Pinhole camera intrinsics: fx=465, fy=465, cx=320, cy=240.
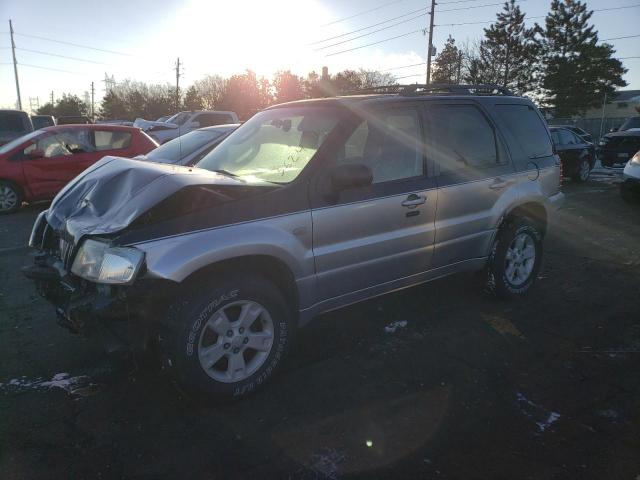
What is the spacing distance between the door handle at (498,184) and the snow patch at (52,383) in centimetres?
368

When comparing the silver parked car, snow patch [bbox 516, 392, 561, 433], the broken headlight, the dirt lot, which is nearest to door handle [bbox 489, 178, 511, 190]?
the dirt lot

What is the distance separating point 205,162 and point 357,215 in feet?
4.87

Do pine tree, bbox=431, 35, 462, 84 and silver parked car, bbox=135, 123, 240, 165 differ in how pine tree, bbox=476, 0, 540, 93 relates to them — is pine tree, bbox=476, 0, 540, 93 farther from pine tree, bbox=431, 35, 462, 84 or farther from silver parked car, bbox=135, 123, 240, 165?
silver parked car, bbox=135, 123, 240, 165

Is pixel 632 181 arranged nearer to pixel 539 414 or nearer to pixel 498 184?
pixel 498 184

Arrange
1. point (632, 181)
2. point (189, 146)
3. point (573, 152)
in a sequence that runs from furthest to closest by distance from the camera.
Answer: point (573, 152) → point (632, 181) → point (189, 146)

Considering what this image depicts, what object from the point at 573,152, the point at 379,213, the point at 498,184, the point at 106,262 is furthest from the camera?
the point at 573,152

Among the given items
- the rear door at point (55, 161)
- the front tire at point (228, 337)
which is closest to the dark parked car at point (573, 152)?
the rear door at point (55, 161)

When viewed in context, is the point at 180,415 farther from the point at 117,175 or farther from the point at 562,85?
the point at 562,85

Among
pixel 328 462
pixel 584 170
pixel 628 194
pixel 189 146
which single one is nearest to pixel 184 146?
pixel 189 146

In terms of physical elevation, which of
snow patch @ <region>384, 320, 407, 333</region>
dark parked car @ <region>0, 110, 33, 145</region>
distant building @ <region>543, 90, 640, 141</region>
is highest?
distant building @ <region>543, 90, 640, 141</region>

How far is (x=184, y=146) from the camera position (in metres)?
7.39

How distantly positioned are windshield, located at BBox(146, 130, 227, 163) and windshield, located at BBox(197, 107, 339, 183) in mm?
3037

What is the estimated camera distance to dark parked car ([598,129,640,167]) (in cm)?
1485

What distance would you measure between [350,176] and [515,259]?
8.20 ft
